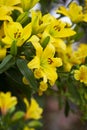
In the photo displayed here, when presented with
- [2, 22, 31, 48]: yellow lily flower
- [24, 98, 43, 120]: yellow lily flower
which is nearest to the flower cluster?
[2, 22, 31, 48]: yellow lily flower

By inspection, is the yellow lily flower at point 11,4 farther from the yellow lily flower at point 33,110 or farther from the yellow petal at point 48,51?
the yellow lily flower at point 33,110

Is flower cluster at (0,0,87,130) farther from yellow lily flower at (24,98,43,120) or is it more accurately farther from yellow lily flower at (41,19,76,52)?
yellow lily flower at (24,98,43,120)

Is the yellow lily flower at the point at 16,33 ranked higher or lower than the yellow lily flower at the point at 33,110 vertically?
higher

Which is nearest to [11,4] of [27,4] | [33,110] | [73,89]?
[27,4]

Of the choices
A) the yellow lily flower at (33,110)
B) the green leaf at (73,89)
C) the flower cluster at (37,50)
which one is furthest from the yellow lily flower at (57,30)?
the yellow lily flower at (33,110)

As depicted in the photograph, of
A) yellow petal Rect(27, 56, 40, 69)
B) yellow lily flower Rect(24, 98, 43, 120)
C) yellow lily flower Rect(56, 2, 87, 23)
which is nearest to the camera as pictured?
yellow petal Rect(27, 56, 40, 69)

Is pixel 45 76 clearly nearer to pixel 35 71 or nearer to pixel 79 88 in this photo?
pixel 35 71

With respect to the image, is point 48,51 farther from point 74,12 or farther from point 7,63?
point 74,12

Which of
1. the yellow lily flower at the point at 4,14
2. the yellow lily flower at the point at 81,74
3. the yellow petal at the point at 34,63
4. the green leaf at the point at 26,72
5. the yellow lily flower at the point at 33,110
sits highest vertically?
the yellow lily flower at the point at 4,14
